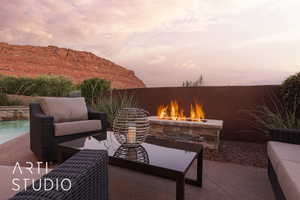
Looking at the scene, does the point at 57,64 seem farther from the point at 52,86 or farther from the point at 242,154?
the point at 242,154

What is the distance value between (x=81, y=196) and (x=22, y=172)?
0.55 meters

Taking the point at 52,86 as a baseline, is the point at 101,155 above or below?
below

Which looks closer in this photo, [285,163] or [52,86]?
[285,163]

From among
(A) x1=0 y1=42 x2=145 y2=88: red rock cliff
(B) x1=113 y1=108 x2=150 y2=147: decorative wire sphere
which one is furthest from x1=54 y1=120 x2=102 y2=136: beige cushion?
(A) x1=0 y1=42 x2=145 y2=88: red rock cliff

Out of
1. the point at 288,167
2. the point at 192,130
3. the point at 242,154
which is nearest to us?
the point at 288,167

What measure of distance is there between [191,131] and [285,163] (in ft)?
5.65

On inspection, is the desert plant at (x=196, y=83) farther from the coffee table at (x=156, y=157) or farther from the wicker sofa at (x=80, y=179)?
the wicker sofa at (x=80, y=179)

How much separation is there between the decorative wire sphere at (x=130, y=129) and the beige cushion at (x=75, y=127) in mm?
1053

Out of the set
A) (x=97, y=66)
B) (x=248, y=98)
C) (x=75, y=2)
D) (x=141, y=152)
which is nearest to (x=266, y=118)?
(x=248, y=98)

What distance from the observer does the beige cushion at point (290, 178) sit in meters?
0.90

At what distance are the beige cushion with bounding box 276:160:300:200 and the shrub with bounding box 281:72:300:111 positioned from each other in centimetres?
199

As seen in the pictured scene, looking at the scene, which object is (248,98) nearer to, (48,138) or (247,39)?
(247,39)

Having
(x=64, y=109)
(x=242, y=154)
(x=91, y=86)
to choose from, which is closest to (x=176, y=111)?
(x=242, y=154)

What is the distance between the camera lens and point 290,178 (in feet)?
3.32
